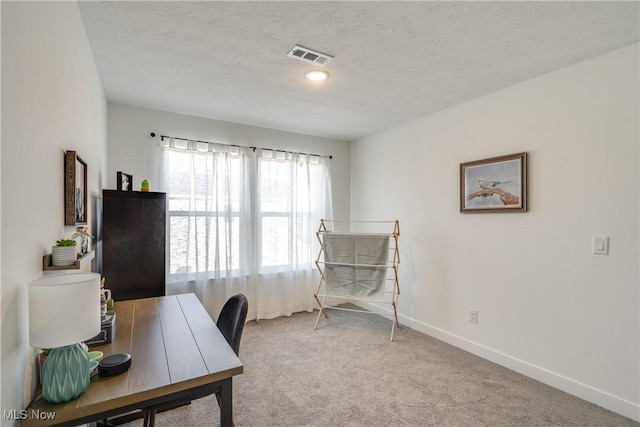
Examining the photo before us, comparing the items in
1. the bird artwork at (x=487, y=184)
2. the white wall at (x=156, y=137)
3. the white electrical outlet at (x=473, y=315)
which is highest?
the white wall at (x=156, y=137)

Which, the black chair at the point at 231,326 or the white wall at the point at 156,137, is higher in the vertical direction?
the white wall at the point at 156,137

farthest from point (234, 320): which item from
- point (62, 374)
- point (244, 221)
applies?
point (244, 221)

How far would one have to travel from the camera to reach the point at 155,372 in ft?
4.01

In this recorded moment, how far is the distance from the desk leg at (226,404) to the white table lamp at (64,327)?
1.53 feet

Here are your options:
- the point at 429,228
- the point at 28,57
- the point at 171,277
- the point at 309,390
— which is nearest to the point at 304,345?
the point at 309,390

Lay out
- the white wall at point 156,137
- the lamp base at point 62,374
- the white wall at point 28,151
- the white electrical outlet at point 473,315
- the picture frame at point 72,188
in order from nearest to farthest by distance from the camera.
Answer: the white wall at point 28,151 < the lamp base at point 62,374 < the picture frame at point 72,188 < the white electrical outlet at point 473,315 < the white wall at point 156,137

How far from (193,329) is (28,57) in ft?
4.42

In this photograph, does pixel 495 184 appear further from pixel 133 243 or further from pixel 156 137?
pixel 156 137

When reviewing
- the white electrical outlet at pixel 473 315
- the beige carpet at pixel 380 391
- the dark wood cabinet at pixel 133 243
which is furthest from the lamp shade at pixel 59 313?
the white electrical outlet at pixel 473 315

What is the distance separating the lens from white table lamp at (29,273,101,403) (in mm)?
908

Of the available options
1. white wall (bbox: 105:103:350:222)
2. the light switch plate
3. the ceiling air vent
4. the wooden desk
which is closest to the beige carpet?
the wooden desk

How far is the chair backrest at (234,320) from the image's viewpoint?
1.74 metres

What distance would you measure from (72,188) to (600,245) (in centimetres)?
317

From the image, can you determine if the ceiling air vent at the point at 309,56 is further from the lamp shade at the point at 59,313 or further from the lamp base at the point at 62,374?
the lamp base at the point at 62,374
